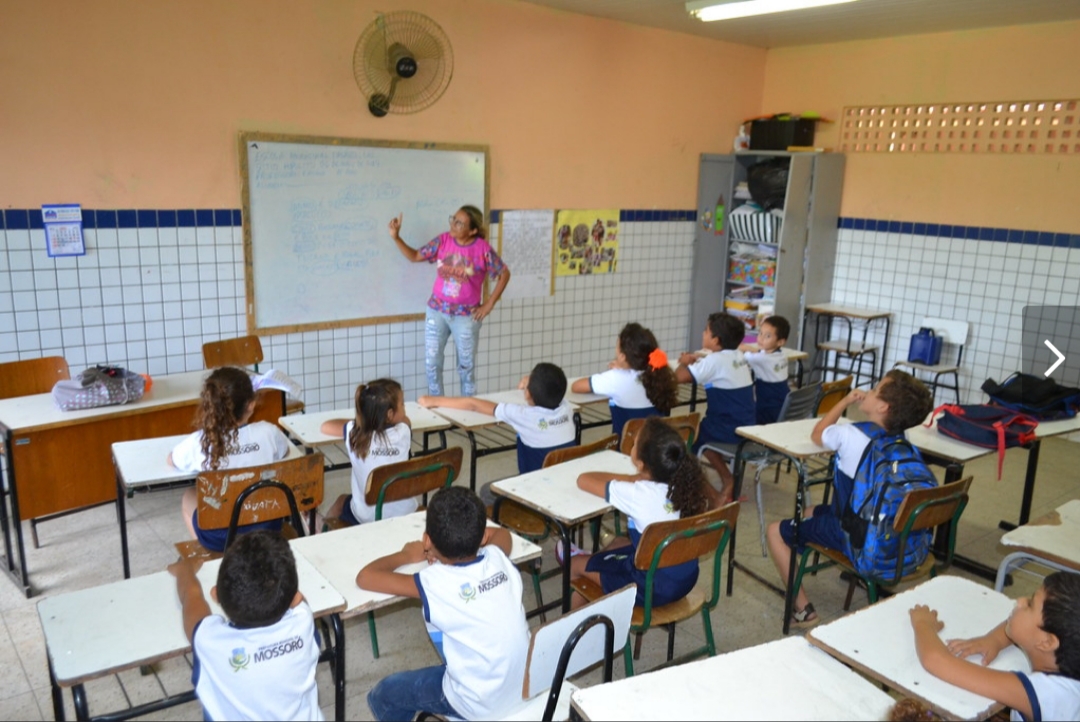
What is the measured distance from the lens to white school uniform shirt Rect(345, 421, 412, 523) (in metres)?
3.12

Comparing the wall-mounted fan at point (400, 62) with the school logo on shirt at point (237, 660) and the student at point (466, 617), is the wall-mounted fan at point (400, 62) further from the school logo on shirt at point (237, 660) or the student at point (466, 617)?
the school logo on shirt at point (237, 660)

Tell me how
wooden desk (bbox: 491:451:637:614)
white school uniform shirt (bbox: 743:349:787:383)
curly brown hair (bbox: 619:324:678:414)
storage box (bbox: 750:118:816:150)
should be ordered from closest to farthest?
1. wooden desk (bbox: 491:451:637:614)
2. curly brown hair (bbox: 619:324:678:414)
3. white school uniform shirt (bbox: 743:349:787:383)
4. storage box (bbox: 750:118:816:150)

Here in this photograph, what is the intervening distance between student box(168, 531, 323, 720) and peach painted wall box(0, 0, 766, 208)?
3336 millimetres

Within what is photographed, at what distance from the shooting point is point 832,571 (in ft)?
13.2

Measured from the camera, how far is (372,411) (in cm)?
311

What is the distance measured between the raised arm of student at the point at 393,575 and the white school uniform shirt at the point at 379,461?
30.7 inches

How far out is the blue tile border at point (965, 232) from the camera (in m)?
6.02

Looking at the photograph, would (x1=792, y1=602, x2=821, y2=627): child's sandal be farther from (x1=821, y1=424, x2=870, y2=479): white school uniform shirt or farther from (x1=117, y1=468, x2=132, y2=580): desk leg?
(x1=117, y1=468, x2=132, y2=580): desk leg

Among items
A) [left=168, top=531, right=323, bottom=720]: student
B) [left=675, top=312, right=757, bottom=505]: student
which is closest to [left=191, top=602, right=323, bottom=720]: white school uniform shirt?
[left=168, top=531, right=323, bottom=720]: student

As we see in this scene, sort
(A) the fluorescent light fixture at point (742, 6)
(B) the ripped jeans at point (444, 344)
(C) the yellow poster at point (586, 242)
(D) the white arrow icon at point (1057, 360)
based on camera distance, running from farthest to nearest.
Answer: (C) the yellow poster at point (586, 242) → (D) the white arrow icon at point (1057, 360) → (B) the ripped jeans at point (444, 344) → (A) the fluorescent light fixture at point (742, 6)

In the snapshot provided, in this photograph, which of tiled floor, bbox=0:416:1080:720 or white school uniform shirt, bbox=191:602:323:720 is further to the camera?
tiled floor, bbox=0:416:1080:720

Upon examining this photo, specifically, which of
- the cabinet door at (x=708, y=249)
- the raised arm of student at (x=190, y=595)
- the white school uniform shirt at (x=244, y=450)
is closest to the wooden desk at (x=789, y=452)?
the white school uniform shirt at (x=244, y=450)

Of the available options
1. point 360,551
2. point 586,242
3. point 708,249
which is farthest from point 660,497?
point 708,249

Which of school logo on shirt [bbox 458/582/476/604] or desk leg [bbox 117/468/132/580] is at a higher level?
school logo on shirt [bbox 458/582/476/604]
